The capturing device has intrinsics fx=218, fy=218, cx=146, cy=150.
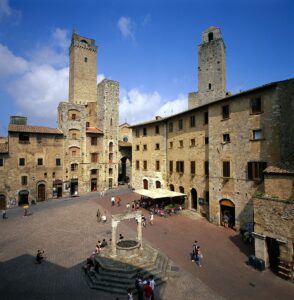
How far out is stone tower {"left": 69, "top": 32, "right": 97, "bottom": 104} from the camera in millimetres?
51469

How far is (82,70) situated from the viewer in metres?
52.5

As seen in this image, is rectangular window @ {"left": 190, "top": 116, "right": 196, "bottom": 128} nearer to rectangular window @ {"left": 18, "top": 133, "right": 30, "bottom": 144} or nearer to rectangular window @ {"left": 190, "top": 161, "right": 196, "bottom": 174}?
rectangular window @ {"left": 190, "top": 161, "right": 196, "bottom": 174}

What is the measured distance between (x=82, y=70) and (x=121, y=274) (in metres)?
49.2

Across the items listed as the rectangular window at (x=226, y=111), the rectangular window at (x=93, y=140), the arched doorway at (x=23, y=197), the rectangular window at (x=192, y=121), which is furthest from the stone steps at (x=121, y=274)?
the rectangular window at (x=93, y=140)

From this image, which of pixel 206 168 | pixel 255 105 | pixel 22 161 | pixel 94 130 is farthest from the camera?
pixel 94 130

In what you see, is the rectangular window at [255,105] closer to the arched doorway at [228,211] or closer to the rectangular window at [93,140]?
the arched doorway at [228,211]

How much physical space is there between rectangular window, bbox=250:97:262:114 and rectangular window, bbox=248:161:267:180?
4733 millimetres

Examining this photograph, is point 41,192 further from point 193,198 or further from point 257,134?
point 257,134

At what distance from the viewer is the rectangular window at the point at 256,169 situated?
64.0 feet

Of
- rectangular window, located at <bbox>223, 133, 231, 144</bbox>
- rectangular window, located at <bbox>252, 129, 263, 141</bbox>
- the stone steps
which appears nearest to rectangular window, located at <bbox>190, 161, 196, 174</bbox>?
rectangular window, located at <bbox>223, 133, 231, 144</bbox>

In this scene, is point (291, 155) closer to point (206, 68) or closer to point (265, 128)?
point (265, 128)

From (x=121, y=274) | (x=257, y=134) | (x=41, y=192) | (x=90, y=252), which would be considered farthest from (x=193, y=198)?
(x=41, y=192)

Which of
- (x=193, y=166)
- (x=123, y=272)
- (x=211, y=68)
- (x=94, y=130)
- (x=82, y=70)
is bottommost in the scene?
(x=123, y=272)

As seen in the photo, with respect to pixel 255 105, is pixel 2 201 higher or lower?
lower
